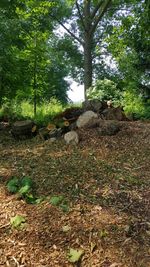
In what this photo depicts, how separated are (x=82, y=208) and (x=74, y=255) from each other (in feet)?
1.88

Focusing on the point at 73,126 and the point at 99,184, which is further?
the point at 73,126

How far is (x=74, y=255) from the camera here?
8.08 feet

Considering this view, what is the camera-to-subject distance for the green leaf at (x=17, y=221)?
109 inches

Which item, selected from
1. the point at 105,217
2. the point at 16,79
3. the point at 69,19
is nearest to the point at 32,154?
the point at 105,217

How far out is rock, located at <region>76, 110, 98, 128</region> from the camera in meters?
5.22

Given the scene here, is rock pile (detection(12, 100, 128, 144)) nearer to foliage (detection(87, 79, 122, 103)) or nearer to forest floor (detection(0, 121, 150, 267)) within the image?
forest floor (detection(0, 121, 150, 267))

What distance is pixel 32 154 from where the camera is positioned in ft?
14.3

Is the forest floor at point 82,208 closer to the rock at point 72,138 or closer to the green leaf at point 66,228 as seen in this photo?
the green leaf at point 66,228

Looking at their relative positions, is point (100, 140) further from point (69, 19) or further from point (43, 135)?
point (69, 19)

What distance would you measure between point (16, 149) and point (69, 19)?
1712 cm

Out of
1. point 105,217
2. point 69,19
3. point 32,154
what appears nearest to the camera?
point 105,217

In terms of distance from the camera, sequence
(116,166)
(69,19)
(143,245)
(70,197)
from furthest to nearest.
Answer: (69,19) → (116,166) → (70,197) → (143,245)

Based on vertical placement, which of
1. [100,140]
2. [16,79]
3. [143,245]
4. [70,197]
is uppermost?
[16,79]

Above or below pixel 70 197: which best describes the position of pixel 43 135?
above
